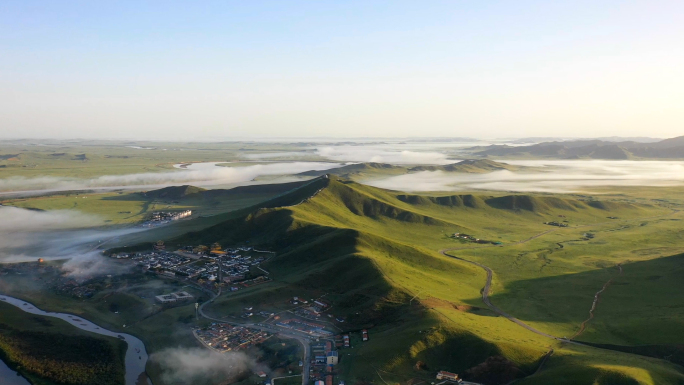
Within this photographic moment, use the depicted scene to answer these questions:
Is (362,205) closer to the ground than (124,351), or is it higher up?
higher up

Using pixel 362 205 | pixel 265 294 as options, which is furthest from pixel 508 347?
pixel 362 205

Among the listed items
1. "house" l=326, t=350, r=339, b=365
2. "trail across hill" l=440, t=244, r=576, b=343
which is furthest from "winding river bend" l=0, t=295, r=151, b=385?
"trail across hill" l=440, t=244, r=576, b=343

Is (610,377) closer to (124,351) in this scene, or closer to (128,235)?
(124,351)

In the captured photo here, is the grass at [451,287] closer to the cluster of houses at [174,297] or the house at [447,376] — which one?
the house at [447,376]

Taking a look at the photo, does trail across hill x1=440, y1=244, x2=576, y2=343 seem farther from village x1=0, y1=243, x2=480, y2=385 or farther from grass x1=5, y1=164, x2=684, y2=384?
village x1=0, y1=243, x2=480, y2=385

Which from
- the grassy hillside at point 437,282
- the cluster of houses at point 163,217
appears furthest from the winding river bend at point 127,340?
the cluster of houses at point 163,217

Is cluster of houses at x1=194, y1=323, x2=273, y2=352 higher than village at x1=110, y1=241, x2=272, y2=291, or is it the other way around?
village at x1=110, y1=241, x2=272, y2=291
